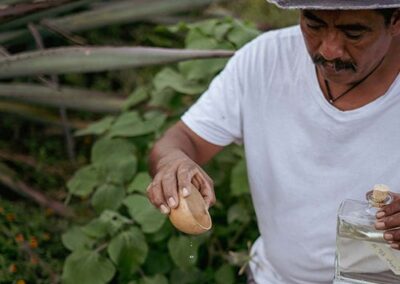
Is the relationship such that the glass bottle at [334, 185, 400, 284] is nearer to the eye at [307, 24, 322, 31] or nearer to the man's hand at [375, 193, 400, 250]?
the man's hand at [375, 193, 400, 250]

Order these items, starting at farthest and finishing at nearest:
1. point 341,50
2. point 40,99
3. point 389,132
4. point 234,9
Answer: point 234,9
point 40,99
point 389,132
point 341,50

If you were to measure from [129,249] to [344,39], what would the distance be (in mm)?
1107

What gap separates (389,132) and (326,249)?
34cm

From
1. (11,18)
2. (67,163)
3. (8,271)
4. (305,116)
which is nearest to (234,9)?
(67,163)

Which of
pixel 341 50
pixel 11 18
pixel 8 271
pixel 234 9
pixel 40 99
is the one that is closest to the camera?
pixel 341 50

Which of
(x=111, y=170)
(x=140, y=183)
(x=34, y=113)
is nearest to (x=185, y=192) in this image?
(x=140, y=183)

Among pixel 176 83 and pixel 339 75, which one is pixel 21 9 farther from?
pixel 339 75

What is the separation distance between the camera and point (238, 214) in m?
3.28

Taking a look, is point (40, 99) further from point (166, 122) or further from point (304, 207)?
point (304, 207)

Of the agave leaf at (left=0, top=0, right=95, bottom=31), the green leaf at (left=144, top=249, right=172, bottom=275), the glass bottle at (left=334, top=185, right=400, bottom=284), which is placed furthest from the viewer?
the agave leaf at (left=0, top=0, right=95, bottom=31)

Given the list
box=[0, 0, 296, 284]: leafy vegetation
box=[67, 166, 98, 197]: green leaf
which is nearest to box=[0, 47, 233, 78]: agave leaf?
box=[0, 0, 296, 284]: leafy vegetation

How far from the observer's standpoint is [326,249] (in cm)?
246

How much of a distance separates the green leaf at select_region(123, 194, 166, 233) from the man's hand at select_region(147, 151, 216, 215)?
832mm

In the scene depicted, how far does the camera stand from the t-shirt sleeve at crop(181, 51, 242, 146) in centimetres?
253
